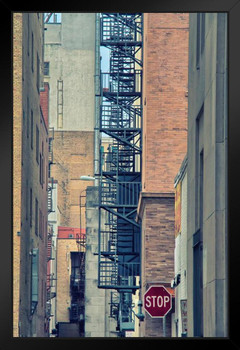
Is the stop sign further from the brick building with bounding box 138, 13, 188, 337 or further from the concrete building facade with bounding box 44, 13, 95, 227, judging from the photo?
the concrete building facade with bounding box 44, 13, 95, 227

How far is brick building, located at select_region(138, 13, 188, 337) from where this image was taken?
106ft

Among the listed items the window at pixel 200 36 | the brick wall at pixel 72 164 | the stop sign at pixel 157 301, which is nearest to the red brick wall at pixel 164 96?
the stop sign at pixel 157 301

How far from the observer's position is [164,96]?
109 feet

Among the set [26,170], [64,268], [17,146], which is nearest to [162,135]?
[17,146]

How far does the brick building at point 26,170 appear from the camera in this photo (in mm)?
31750

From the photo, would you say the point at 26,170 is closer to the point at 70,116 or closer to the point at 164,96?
the point at 164,96

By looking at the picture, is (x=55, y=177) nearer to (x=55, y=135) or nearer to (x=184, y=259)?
(x=55, y=135)

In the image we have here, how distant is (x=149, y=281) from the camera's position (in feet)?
106

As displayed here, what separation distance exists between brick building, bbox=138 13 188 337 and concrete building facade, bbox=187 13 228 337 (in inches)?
569

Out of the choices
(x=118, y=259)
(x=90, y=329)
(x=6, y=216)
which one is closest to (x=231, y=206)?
(x=6, y=216)

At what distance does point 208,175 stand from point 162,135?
20.3m

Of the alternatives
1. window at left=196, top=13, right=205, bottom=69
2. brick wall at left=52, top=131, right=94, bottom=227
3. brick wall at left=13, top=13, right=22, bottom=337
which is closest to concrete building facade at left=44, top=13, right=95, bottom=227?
brick wall at left=52, top=131, right=94, bottom=227

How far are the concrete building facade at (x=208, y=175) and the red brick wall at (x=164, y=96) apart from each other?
14.7 meters

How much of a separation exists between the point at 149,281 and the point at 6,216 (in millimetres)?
28775
